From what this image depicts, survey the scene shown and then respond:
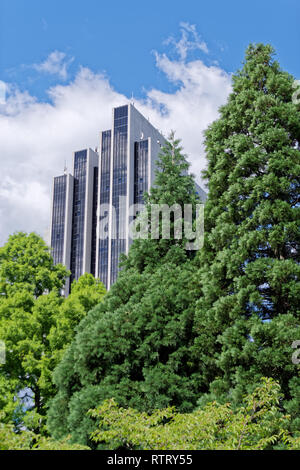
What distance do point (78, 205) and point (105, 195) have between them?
258 inches

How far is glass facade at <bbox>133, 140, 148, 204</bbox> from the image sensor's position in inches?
2574

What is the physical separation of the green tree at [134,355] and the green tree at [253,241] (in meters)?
0.45

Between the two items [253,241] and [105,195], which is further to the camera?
[105,195]

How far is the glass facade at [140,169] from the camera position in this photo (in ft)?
214

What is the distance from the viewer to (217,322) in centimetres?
851

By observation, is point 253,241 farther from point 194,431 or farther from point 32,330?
point 32,330

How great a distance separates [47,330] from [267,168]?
8302mm

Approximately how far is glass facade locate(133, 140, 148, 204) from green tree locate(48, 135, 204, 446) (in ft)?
181

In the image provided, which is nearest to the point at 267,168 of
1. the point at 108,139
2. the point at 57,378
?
the point at 57,378

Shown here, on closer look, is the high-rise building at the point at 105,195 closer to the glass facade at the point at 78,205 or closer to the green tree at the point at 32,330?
the glass facade at the point at 78,205

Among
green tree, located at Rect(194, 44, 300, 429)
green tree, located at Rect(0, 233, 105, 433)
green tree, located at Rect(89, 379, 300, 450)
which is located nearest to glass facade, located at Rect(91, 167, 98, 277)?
green tree, located at Rect(0, 233, 105, 433)

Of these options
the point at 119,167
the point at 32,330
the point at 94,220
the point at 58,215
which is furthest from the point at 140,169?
the point at 32,330

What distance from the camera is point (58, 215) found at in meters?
→ 73.9

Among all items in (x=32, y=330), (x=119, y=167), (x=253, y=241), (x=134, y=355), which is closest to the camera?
(x=253, y=241)
